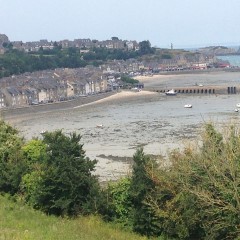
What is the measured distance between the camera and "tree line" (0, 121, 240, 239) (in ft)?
24.8

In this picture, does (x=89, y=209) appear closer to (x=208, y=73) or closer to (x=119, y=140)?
(x=119, y=140)

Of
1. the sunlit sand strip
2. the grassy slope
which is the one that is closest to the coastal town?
the sunlit sand strip

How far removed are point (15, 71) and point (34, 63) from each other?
5713 millimetres

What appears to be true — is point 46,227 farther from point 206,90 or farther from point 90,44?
point 90,44

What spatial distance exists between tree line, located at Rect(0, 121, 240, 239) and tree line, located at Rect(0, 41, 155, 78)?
160 feet

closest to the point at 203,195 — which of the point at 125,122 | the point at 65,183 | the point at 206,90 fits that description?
the point at 65,183

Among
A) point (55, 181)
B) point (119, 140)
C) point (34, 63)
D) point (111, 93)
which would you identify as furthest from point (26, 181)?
point (34, 63)

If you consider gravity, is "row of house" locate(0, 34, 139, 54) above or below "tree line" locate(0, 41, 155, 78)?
above

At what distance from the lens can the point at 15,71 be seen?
59.8m

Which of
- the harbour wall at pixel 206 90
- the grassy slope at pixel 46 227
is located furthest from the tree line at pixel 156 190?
the harbour wall at pixel 206 90

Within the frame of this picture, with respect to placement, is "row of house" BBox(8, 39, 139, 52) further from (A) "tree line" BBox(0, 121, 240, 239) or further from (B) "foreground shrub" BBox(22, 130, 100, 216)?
(A) "tree line" BBox(0, 121, 240, 239)

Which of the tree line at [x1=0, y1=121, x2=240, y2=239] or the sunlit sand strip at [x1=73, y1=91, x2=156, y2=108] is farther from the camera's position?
the sunlit sand strip at [x1=73, y1=91, x2=156, y2=108]

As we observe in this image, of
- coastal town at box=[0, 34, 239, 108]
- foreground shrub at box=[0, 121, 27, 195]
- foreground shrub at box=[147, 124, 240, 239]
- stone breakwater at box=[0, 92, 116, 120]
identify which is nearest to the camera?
foreground shrub at box=[147, 124, 240, 239]

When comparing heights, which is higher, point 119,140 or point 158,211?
point 158,211
